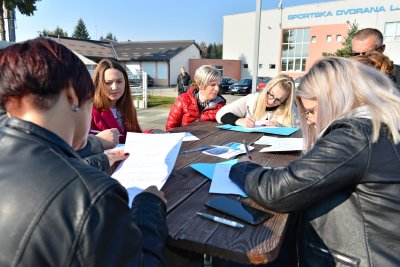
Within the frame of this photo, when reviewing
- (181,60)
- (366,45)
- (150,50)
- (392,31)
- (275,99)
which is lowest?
(275,99)

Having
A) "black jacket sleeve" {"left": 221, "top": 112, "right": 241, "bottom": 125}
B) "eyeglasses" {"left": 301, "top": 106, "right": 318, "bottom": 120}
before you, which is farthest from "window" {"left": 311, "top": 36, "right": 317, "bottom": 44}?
"eyeglasses" {"left": 301, "top": 106, "right": 318, "bottom": 120}

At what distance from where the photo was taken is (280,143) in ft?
7.40

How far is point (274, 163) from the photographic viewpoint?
1.82 metres

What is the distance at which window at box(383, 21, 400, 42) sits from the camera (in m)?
25.8

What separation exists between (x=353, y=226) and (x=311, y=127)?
70cm

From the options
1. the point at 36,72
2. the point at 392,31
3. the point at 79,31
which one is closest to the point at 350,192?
the point at 36,72

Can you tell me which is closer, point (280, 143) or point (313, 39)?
point (280, 143)

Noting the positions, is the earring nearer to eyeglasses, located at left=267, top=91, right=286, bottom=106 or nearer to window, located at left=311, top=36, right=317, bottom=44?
eyeglasses, located at left=267, top=91, right=286, bottom=106

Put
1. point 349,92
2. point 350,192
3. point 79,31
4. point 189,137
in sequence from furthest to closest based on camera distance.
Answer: point 79,31, point 189,137, point 349,92, point 350,192

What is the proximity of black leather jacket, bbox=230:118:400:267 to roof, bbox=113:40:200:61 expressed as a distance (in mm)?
32652

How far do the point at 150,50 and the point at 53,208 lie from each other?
121 feet

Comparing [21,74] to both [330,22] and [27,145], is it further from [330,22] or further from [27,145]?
[330,22]

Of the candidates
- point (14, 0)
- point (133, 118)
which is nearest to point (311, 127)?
point (133, 118)

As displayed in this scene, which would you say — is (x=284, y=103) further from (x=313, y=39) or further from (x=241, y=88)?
(x=313, y=39)
